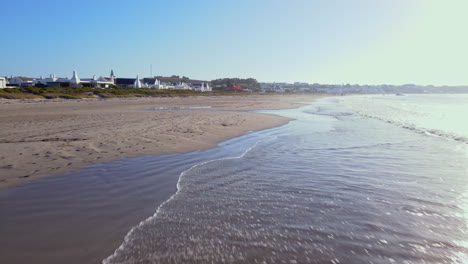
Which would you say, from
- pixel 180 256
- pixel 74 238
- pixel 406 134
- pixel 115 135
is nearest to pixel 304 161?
pixel 180 256

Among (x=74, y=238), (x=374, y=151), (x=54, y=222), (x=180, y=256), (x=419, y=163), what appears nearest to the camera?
(x=180, y=256)

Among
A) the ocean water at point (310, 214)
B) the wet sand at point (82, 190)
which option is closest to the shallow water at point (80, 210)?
the wet sand at point (82, 190)

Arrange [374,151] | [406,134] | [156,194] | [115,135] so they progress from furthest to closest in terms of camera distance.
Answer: [406,134] → [115,135] → [374,151] → [156,194]

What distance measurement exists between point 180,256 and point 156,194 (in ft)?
5.86

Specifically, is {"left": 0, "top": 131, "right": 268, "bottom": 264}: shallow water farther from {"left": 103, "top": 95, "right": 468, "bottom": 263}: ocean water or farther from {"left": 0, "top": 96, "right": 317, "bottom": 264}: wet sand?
{"left": 103, "top": 95, "right": 468, "bottom": 263}: ocean water

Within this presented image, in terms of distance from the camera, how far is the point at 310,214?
3.62 meters

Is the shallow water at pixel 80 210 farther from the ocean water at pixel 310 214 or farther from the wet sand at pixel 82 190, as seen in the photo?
the ocean water at pixel 310 214

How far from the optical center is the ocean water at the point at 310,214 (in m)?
2.73

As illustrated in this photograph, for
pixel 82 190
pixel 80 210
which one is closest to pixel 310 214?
pixel 80 210

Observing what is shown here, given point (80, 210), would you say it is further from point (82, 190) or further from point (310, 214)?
point (310, 214)

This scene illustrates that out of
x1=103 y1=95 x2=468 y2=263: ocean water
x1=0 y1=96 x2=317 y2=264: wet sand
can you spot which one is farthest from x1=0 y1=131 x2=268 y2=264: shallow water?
x1=103 y1=95 x2=468 y2=263: ocean water

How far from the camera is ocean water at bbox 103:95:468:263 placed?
2729 mm

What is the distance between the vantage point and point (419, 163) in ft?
21.4

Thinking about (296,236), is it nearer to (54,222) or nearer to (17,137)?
(54,222)
